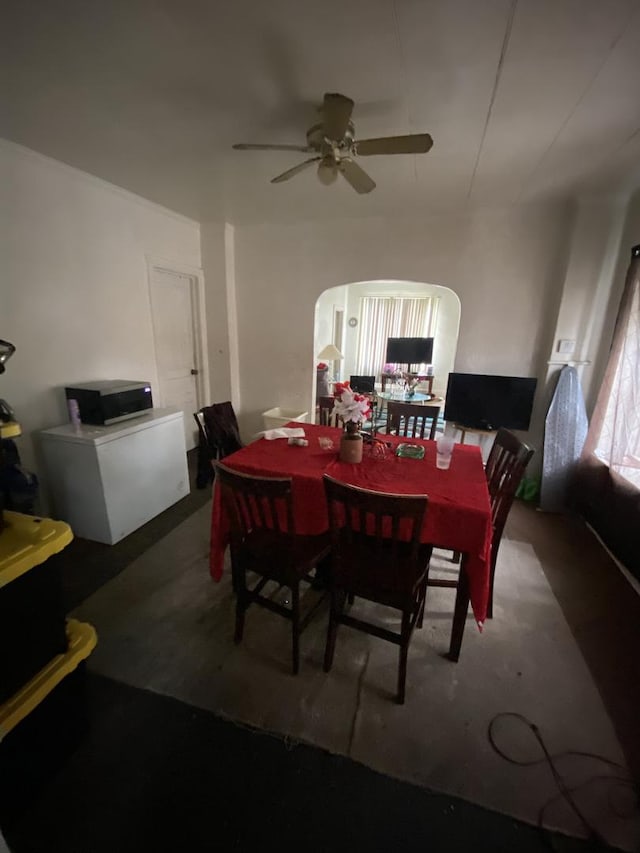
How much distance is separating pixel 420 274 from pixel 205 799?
385cm

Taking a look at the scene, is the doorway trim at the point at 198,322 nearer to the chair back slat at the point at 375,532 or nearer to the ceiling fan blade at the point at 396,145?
the ceiling fan blade at the point at 396,145

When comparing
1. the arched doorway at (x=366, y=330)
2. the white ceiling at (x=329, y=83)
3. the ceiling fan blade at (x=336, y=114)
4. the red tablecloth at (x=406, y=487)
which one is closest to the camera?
the white ceiling at (x=329, y=83)

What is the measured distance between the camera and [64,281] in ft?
8.43

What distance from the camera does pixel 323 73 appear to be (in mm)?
1511

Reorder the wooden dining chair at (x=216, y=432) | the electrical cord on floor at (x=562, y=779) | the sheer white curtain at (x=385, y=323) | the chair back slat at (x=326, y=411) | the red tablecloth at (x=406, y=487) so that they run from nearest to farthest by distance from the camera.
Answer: the electrical cord on floor at (x=562, y=779), the red tablecloth at (x=406, y=487), the wooden dining chair at (x=216, y=432), the chair back slat at (x=326, y=411), the sheer white curtain at (x=385, y=323)

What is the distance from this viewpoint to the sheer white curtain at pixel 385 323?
697 cm

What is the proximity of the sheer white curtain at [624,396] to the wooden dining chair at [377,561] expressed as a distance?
186 centimetres

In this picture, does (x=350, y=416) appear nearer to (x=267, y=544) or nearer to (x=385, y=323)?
(x=267, y=544)

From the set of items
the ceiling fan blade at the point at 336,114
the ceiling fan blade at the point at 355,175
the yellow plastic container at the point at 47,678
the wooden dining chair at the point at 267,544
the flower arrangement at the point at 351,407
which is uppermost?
the ceiling fan blade at the point at 336,114

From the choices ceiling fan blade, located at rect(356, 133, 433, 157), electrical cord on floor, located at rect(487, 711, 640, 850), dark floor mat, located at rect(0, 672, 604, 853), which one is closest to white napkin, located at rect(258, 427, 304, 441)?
Result: dark floor mat, located at rect(0, 672, 604, 853)

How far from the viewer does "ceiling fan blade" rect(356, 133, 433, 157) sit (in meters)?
1.58

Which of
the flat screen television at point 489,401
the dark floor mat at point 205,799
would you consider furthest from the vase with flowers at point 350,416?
the flat screen television at point 489,401

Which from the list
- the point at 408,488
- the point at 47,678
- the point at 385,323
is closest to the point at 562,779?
the point at 408,488

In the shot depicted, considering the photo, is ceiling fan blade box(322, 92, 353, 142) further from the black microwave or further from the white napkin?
the black microwave
